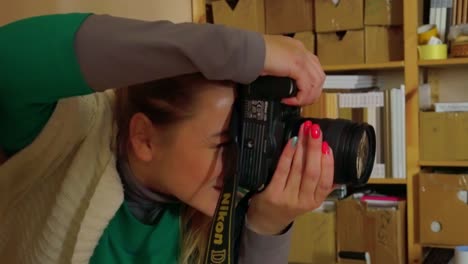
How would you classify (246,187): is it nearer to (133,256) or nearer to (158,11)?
(133,256)

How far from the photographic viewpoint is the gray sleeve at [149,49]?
2.05ft

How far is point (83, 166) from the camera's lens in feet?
2.89

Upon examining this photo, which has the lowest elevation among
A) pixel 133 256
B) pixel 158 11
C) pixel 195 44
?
pixel 133 256

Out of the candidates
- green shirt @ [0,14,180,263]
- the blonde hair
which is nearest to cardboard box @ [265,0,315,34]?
the blonde hair

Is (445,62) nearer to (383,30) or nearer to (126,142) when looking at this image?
(383,30)

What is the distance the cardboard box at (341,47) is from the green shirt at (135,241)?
1.26 meters

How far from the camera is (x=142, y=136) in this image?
92 centimetres

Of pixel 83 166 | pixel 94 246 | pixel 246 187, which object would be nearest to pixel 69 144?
pixel 83 166

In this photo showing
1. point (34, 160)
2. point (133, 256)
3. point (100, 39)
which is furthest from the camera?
point (133, 256)

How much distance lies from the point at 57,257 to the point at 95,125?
200mm

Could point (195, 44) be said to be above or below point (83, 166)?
above

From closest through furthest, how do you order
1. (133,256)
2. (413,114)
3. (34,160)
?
(34,160), (133,256), (413,114)

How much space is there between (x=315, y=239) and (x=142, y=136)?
125 cm

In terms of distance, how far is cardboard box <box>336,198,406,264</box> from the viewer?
1931mm
